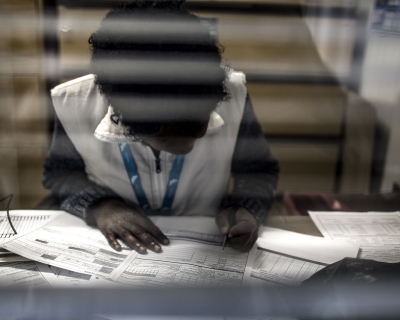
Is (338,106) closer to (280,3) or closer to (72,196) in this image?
(280,3)

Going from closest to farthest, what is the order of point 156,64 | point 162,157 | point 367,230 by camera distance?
point 156,64, point 367,230, point 162,157

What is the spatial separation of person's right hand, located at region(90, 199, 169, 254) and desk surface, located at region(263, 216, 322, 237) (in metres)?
0.35

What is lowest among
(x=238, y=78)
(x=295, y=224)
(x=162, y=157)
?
(x=295, y=224)

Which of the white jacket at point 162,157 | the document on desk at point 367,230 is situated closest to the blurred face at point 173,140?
the white jacket at point 162,157

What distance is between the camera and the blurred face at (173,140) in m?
1.00

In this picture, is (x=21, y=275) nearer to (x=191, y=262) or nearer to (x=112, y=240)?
(x=112, y=240)

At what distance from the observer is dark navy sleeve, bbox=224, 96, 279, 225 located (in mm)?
1345

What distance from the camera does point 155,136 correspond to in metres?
0.99

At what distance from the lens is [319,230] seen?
1192mm

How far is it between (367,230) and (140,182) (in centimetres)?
72

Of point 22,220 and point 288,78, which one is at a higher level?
point 288,78

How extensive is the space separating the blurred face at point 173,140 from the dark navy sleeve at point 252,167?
0.30 meters

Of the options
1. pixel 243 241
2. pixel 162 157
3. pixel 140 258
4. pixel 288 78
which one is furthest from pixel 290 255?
pixel 288 78

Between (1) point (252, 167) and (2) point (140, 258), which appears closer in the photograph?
(2) point (140, 258)
